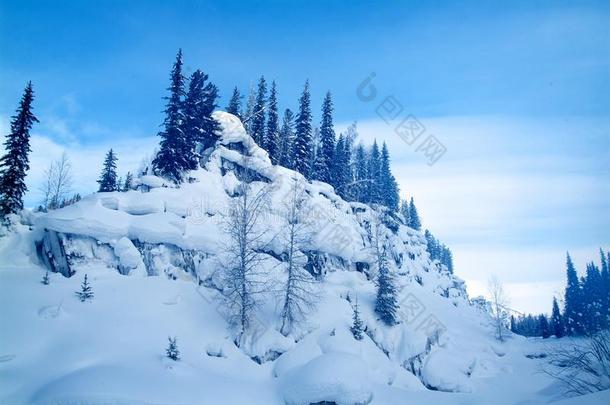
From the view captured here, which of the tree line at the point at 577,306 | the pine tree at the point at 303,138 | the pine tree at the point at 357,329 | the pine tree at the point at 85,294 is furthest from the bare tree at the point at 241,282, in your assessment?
the tree line at the point at 577,306

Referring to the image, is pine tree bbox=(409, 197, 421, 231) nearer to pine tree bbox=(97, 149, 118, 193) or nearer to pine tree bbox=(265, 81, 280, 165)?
pine tree bbox=(265, 81, 280, 165)

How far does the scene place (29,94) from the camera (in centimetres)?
2811

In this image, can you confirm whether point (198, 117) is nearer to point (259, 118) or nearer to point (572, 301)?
point (259, 118)

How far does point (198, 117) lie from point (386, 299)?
28.2 m

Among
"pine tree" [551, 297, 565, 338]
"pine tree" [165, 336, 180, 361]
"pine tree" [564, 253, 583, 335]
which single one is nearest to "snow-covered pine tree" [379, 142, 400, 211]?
"pine tree" [551, 297, 565, 338]

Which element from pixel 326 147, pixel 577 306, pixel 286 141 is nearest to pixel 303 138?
pixel 326 147

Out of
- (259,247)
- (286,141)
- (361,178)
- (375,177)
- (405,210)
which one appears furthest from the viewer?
(405,210)

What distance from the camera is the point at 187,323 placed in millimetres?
20781

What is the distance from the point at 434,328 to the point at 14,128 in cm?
4224

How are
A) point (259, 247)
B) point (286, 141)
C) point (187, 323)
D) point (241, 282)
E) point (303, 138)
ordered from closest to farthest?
point (187, 323), point (241, 282), point (259, 247), point (303, 138), point (286, 141)

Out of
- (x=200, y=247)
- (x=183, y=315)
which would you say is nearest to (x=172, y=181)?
(x=200, y=247)

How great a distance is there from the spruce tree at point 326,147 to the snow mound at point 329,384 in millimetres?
34783

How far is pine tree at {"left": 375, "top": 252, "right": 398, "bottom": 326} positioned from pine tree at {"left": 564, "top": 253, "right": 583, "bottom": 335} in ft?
186

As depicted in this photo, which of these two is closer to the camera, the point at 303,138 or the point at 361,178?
the point at 303,138
